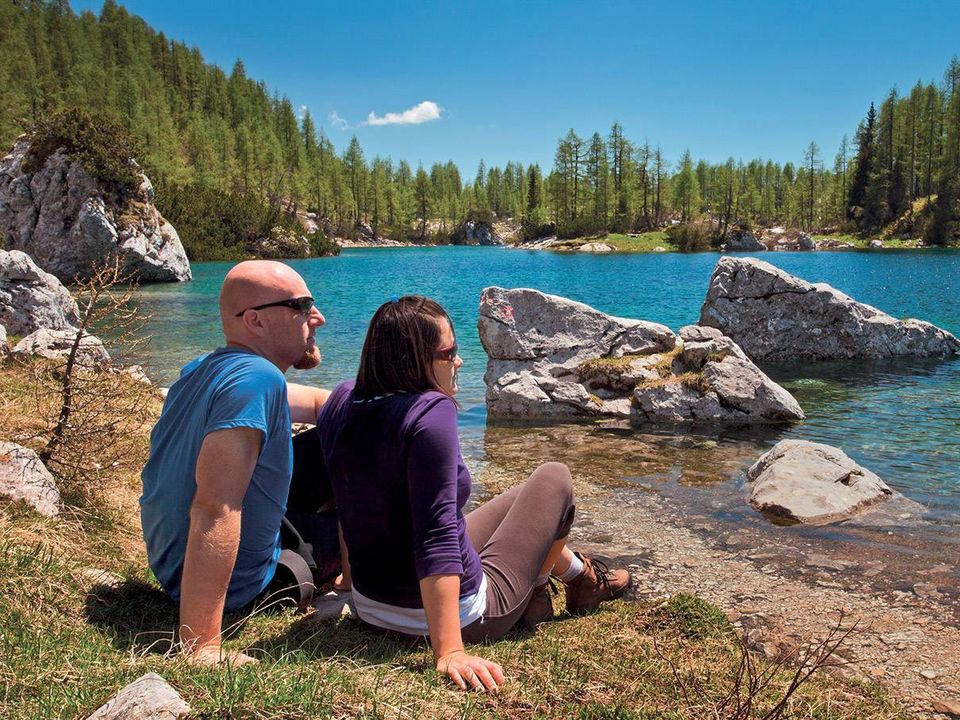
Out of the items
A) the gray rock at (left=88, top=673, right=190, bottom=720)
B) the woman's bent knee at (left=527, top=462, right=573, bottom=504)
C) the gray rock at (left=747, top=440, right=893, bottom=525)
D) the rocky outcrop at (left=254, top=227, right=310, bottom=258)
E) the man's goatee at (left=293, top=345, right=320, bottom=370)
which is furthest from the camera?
the rocky outcrop at (left=254, top=227, right=310, bottom=258)

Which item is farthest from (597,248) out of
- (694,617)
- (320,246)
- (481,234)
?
(694,617)

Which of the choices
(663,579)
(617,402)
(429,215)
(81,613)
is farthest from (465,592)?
(429,215)

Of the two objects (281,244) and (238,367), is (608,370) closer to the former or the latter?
(238,367)

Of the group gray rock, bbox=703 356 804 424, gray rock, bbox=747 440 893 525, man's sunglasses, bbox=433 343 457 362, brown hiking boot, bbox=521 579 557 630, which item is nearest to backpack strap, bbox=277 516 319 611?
brown hiking boot, bbox=521 579 557 630

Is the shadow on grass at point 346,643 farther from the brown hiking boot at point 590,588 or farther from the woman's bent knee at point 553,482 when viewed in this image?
the brown hiking boot at point 590,588

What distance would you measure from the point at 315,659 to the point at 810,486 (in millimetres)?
6556

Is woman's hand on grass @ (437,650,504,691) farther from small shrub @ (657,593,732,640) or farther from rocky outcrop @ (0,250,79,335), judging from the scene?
rocky outcrop @ (0,250,79,335)

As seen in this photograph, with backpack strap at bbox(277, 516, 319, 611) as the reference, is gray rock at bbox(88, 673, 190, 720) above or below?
above

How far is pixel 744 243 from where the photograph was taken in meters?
102

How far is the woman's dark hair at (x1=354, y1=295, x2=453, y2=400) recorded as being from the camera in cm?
326

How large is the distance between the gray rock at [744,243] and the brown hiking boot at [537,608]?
349 feet

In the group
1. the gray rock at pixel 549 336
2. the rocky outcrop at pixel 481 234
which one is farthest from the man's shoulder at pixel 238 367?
the rocky outcrop at pixel 481 234

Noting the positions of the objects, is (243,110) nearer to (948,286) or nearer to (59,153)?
(59,153)

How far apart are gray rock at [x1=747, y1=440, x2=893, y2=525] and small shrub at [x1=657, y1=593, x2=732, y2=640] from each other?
9.85 feet
